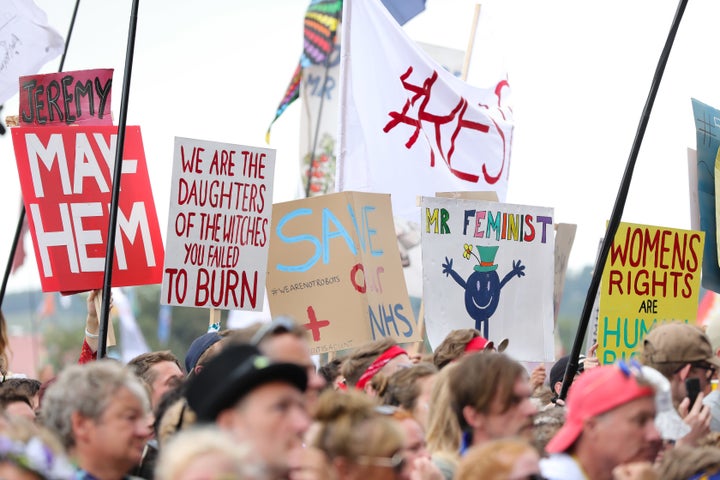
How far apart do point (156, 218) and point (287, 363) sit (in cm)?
462

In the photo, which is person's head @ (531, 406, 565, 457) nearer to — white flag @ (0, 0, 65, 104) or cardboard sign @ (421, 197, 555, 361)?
cardboard sign @ (421, 197, 555, 361)

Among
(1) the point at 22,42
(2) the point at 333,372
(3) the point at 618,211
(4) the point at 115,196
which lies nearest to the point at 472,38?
(3) the point at 618,211

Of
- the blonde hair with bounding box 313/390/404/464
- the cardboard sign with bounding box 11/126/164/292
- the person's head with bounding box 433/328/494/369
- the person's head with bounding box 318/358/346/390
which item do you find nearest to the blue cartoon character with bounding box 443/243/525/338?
the person's head with bounding box 318/358/346/390

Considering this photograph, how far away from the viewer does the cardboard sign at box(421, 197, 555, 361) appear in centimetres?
842

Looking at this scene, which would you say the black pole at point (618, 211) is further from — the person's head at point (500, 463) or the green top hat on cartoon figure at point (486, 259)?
the person's head at point (500, 463)

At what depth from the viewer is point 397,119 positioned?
9891 mm

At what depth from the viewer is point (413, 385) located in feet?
18.6

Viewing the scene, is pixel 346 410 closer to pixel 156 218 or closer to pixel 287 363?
pixel 287 363

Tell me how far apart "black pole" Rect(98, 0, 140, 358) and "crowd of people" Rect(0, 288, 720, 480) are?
0.84m

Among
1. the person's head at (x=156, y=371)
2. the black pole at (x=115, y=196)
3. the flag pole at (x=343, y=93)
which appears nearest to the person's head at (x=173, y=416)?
the person's head at (x=156, y=371)

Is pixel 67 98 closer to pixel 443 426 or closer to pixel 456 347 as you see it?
pixel 456 347

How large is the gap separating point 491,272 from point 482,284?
0.61 feet

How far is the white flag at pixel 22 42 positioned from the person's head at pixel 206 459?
6.11m

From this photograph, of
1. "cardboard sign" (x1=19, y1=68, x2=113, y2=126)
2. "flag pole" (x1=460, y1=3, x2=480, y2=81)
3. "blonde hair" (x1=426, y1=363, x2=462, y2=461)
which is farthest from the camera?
"flag pole" (x1=460, y1=3, x2=480, y2=81)
